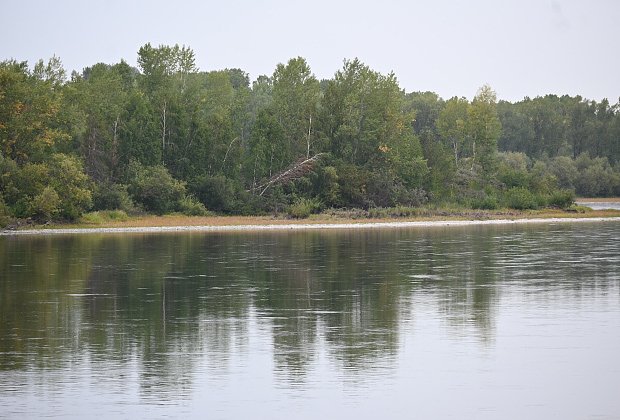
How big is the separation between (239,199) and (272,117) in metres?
9.55

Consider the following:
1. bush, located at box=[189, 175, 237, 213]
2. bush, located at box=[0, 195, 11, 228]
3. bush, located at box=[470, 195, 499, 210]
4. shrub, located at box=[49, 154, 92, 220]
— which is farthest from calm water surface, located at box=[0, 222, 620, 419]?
bush, located at box=[470, 195, 499, 210]

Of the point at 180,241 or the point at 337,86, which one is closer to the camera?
the point at 180,241

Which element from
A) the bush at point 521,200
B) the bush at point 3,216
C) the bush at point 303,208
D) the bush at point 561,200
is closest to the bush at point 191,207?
the bush at point 303,208

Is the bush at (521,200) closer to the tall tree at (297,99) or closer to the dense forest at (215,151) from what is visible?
the dense forest at (215,151)

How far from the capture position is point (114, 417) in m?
14.5

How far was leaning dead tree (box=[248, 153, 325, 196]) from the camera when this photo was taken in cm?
8634

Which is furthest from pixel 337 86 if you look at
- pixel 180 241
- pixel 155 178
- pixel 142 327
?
pixel 142 327

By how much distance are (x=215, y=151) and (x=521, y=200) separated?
29233mm

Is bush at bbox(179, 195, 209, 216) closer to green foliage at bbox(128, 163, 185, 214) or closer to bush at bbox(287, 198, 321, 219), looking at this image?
green foliage at bbox(128, 163, 185, 214)

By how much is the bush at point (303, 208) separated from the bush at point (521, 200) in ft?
65.2

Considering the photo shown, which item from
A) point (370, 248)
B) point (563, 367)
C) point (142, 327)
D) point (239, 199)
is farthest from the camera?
point (239, 199)

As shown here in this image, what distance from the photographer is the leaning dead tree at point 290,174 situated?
8634 cm

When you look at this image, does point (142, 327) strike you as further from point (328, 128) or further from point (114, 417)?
point (328, 128)

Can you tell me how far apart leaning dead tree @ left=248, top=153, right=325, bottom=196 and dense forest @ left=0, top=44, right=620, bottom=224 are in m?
0.16
